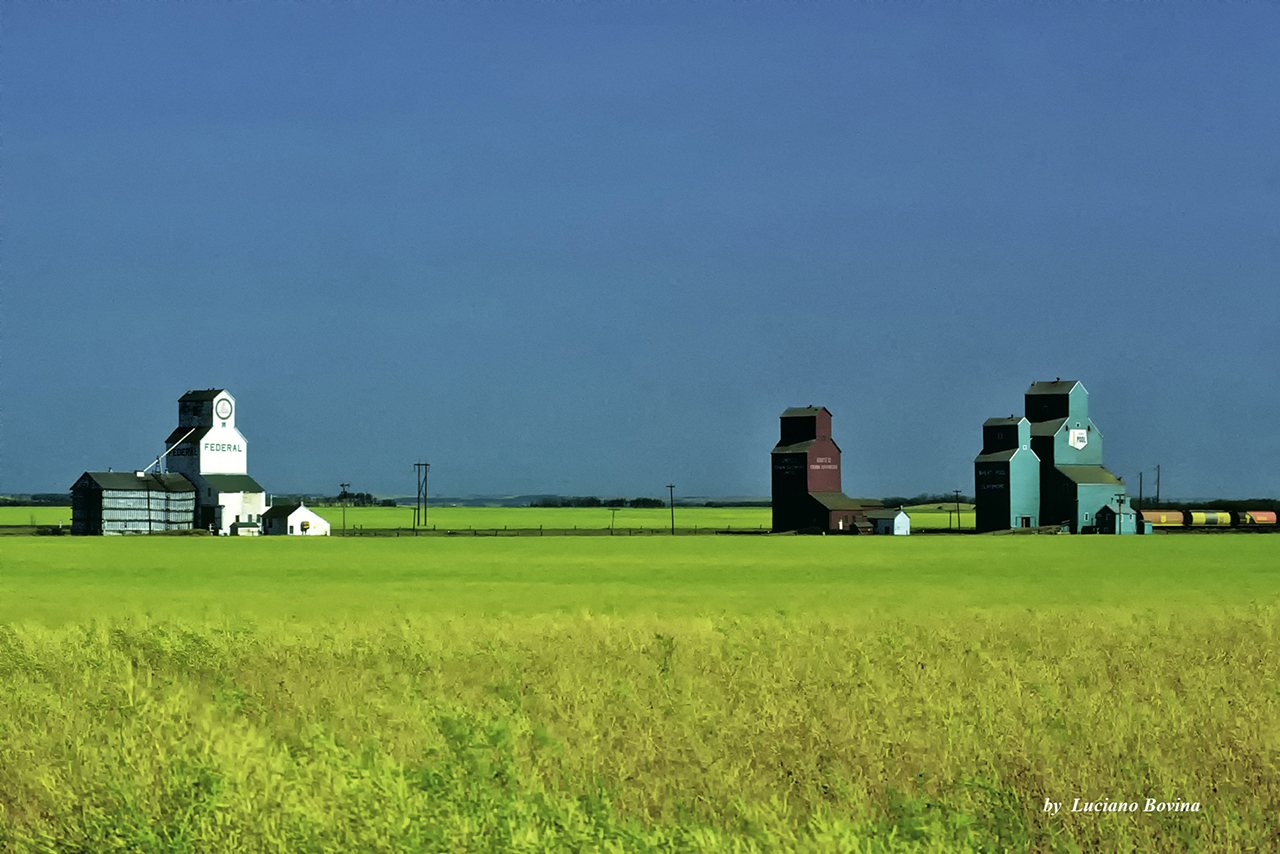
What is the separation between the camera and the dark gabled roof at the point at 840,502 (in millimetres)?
117938

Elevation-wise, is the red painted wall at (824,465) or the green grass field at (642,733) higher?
the red painted wall at (824,465)

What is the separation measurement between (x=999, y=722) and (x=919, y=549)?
7412 centimetres

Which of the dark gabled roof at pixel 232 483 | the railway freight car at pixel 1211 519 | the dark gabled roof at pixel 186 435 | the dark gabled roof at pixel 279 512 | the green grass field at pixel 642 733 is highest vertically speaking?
the dark gabled roof at pixel 186 435

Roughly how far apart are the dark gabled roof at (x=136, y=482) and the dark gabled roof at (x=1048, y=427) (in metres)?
74.4

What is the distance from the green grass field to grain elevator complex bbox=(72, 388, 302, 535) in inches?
3809

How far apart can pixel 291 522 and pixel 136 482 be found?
13.4 metres

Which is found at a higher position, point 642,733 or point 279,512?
point 642,733

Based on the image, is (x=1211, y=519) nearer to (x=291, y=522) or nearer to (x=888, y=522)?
(x=888, y=522)

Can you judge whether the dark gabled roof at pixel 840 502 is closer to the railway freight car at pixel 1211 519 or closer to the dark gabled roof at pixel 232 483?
the railway freight car at pixel 1211 519

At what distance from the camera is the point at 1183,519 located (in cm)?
13675

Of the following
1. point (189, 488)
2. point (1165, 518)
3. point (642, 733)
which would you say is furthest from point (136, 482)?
point (642, 733)

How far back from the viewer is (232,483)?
117 m

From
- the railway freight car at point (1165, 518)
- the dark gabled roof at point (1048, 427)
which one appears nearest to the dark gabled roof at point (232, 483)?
the dark gabled roof at point (1048, 427)

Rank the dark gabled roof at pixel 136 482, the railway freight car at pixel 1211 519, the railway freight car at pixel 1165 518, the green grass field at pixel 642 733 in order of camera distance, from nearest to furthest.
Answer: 1. the green grass field at pixel 642 733
2. the dark gabled roof at pixel 136 482
3. the railway freight car at pixel 1165 518
4. the railway freight car at pixel 1211 519
